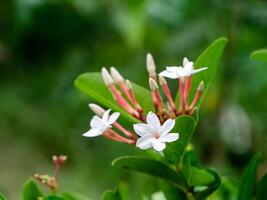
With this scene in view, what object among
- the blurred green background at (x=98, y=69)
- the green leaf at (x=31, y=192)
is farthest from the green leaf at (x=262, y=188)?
the blurred green background at (x=98, y=69)

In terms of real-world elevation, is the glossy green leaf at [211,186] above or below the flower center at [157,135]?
below

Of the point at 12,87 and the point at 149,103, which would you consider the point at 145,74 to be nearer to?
→ the point at 12,87

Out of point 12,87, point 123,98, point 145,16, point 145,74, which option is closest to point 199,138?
point 145,74

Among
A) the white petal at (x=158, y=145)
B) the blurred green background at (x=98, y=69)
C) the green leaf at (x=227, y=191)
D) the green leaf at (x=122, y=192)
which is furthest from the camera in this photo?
the blurred green background at (x=98, y=69)

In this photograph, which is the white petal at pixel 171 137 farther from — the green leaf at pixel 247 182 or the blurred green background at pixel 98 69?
the blurred green background at pixel 98 69

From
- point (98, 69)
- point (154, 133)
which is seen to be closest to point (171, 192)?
point (154, 133)

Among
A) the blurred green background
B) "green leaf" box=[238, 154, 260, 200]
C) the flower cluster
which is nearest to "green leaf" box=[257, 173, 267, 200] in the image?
"green leaf" box=[238, 154, 260, 200]

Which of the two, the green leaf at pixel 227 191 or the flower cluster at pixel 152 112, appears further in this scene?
the green leaf at pixel 227 191
